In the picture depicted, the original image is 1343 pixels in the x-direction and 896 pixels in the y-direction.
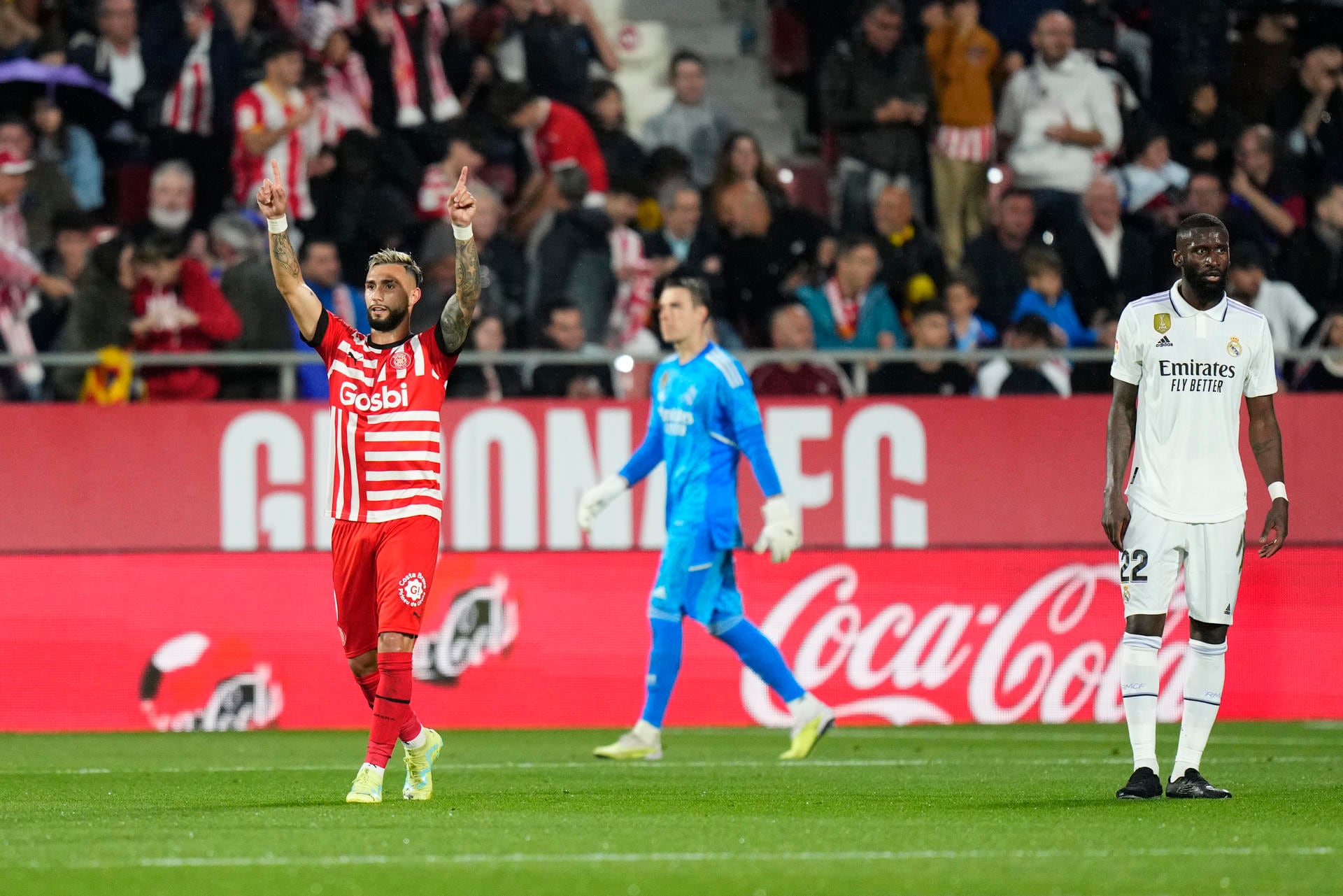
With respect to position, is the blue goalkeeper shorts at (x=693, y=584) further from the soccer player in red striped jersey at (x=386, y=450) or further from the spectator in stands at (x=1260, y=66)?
the spectator in stands at (x=1260, y=66)

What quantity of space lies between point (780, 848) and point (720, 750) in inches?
201

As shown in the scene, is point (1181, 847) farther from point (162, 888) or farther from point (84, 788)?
point (84, 788)

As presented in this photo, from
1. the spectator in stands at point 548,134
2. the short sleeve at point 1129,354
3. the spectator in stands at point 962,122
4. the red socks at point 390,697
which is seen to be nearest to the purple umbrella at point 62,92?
the spectator in stands at point 548,134

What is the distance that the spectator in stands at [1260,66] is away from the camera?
17906mm

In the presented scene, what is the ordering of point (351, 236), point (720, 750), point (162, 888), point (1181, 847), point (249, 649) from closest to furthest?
1. point (162, 888)
2. point (1181, 847)
3. point (720, 750)
4. point (249, 649)
5. point (351, 236)

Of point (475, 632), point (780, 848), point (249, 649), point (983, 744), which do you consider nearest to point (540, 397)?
point (475, 632)

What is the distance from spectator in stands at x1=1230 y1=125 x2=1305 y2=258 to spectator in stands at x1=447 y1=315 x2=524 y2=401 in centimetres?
627

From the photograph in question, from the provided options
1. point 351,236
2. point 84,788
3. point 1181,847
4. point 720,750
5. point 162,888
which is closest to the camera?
point 162,888

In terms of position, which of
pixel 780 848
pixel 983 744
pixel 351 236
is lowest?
pixel 983 744

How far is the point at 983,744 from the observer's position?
12289 mm

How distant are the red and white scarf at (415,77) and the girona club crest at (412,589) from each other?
922 centimetres

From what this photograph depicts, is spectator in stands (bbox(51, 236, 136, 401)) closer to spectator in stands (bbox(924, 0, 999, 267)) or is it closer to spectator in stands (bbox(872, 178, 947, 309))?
spectator in stands (bbox(872, 178, 947, 309))

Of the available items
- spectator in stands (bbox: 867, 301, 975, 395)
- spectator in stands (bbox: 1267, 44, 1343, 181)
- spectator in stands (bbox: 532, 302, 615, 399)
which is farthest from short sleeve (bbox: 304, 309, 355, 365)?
spectator in stands (bbox: 1267, 44, 1343, 181)

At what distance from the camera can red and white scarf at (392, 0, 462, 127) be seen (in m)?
16.8
